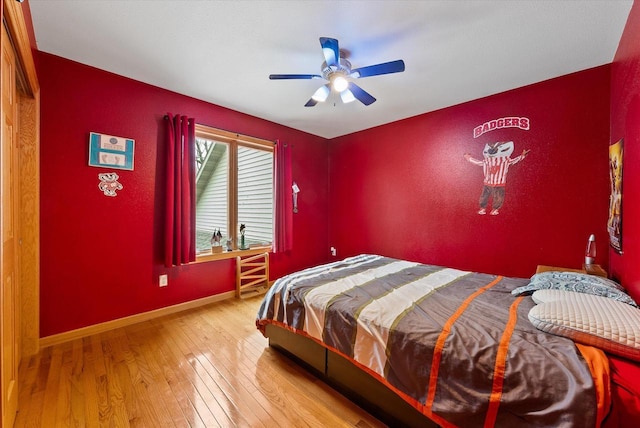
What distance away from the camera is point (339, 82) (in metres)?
2.25

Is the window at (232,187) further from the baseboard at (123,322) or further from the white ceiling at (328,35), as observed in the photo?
the white ceiling at (328,35)

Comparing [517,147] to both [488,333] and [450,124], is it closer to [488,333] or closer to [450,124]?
[450,124]

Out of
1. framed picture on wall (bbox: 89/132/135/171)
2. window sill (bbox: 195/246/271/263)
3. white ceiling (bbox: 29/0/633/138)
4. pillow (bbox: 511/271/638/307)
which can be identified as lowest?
window sill (bbox: 195/246/271/263)

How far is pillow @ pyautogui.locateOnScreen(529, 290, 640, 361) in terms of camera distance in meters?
1.10

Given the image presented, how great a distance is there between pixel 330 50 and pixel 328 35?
225 mm

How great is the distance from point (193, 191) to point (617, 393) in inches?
138

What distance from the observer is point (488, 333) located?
133cm

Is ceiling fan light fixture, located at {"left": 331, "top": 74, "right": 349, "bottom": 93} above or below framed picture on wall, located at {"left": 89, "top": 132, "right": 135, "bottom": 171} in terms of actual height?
above

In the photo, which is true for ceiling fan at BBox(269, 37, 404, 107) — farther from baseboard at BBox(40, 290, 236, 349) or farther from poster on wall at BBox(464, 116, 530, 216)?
baseboard at BBox(40, 290, 236, 349)

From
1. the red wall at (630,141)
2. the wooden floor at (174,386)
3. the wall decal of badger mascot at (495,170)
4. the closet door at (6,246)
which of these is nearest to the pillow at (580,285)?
the red wall at (630,141)

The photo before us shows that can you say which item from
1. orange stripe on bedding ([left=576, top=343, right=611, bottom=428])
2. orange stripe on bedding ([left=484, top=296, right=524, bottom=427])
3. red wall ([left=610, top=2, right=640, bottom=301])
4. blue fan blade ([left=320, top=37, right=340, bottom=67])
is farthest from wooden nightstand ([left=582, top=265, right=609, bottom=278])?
blue fan blade ([left=320, top=37, right=340, bottom=67])

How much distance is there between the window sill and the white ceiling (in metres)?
1.96

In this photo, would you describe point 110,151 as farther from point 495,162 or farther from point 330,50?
point 495,162

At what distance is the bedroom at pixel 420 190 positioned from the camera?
7.51 ft
